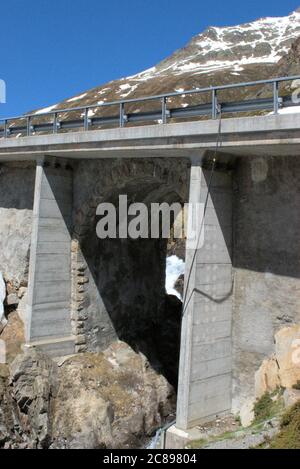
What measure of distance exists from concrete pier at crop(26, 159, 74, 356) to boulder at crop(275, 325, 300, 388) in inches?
387

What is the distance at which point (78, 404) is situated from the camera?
18.0m

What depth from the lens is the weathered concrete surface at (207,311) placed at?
13.6 metres

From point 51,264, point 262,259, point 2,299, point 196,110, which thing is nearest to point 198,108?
point 196,110

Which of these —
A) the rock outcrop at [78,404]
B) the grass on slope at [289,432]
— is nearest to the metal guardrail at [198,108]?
the grass on slope at [289,432]

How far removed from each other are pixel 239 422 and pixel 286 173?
7.07 meters

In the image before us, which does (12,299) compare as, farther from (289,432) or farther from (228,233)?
(289,432)

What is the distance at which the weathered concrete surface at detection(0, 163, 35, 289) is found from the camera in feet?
72.3

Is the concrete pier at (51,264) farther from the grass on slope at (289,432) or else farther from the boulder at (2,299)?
the grass on slope at (289,432)

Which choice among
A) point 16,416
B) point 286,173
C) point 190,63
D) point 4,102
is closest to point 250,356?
point 286,173

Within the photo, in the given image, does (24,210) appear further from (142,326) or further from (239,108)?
(239,108)

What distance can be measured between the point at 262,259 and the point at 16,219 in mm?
12872

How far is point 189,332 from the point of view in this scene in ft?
44.6

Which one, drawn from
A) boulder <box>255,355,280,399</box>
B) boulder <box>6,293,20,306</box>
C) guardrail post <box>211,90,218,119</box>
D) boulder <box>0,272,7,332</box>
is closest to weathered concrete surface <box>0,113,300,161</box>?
guardrail post <box>211,90,218,119</box>

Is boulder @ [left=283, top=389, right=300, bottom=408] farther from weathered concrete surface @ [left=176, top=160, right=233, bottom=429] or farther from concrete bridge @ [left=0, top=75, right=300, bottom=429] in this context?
weathered concrete surface @ [left=176, top=160, right=233, bottom=429]
